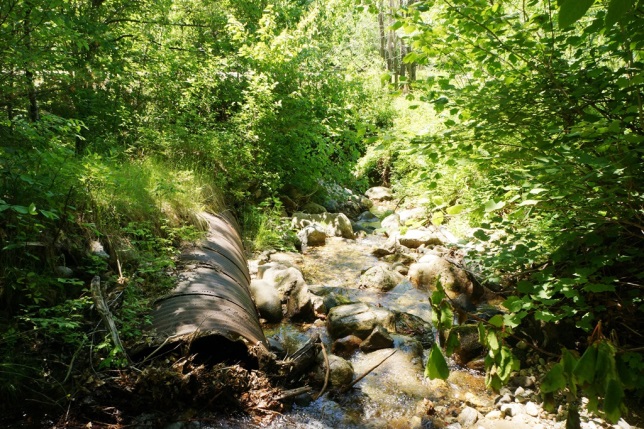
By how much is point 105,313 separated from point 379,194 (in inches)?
449

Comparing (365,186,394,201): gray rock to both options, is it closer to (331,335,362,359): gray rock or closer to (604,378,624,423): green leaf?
(331,335,362,359): gray rock

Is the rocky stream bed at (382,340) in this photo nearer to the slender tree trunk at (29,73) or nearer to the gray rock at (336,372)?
the gray rock at (336,372)

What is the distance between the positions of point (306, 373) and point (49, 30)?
3.86m

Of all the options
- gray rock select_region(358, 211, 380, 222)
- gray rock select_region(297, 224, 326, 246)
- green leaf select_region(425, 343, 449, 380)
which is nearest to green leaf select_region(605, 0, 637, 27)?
green leaf select_region(425, 343, 449, 380)

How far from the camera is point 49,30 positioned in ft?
11.6

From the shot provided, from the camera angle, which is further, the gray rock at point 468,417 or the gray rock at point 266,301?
the gray rock at point 266,301

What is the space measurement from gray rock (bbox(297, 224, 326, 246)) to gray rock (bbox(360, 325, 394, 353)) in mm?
3983

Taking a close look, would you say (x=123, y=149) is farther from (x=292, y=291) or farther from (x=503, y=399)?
(x=503, y=399)

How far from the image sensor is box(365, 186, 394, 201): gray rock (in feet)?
44.0

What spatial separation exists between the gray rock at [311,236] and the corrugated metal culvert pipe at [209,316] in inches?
166

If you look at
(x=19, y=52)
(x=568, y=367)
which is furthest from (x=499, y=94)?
(x=19, y=52)

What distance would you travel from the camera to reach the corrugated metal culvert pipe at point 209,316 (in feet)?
9.95

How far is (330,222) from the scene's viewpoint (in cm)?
952

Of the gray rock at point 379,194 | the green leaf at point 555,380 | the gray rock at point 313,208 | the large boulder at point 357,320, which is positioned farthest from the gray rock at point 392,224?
the green leaf at point 555,380
